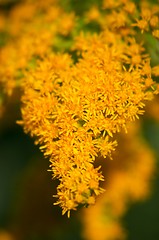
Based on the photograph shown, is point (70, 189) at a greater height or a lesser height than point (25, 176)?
lesser

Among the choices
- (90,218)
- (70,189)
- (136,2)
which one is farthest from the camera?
(90,218)

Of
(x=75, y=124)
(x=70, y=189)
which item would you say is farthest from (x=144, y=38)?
(x=70, y=189)

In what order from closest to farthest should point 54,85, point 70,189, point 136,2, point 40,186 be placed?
point 70,189, point 54,85, point 136,2, point 40,186

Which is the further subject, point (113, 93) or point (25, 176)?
point (25, 176)

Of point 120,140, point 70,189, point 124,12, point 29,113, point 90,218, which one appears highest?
point 124,12

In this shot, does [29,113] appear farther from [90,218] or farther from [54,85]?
[90,218]

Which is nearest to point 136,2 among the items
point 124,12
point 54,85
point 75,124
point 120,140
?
point 124,12
